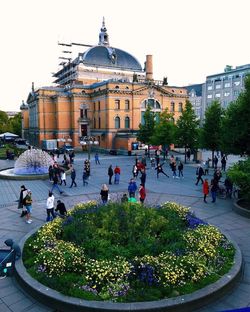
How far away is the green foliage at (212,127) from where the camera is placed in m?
32.4

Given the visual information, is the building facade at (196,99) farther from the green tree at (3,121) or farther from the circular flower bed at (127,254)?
the circular flower bed at (127,254)

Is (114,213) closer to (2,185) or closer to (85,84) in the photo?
(2,185)

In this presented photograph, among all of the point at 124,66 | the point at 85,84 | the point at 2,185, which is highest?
the point at 124,66

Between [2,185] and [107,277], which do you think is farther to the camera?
[2,185]

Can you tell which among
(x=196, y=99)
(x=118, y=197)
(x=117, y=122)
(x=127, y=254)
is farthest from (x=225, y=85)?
(x=127, y=254)

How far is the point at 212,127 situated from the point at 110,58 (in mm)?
49763

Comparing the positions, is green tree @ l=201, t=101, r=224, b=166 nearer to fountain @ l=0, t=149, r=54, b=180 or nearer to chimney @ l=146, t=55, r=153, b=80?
fountain @ l=0, t=149, r=54, b=180

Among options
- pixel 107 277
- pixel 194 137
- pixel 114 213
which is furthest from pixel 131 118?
pixel 107 277

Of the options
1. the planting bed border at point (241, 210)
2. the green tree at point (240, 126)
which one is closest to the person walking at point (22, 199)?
the planting bed border at point (241, 210)

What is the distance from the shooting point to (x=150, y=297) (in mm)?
7066

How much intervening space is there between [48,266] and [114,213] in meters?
3.53

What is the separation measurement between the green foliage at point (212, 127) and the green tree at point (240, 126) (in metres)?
12.2

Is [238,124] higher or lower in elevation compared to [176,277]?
higher

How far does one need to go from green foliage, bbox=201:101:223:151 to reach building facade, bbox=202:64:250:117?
2460 inches
